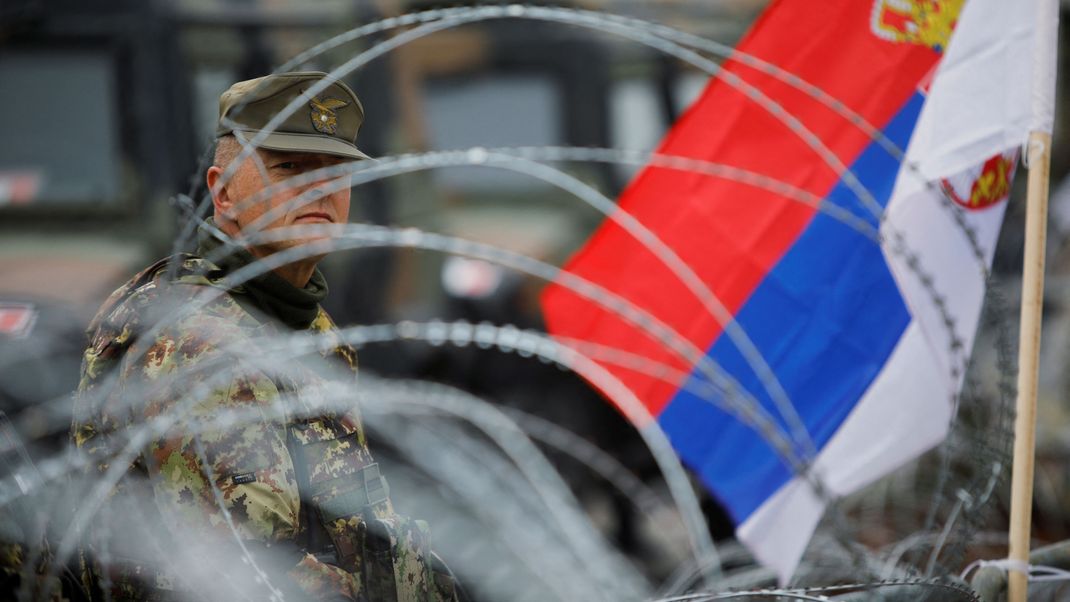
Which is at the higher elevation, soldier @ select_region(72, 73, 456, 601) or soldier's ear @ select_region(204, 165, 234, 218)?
soldier's ear @ select_region(204, 165, 234, 218)

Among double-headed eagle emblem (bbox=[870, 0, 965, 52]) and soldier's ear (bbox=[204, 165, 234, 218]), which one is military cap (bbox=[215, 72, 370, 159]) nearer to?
soldier's ear (bbox=[204, 165, 234, 218])

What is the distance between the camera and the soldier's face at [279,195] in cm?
177

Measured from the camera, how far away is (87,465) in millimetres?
1786

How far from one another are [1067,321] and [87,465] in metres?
5.42

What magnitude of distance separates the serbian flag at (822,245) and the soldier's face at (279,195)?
3.94 feet

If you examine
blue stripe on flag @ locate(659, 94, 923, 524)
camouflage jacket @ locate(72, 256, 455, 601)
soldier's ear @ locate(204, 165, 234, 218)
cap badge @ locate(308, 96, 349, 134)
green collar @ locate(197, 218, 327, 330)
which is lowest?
blue stripe on flag @ locate(659, 94, 923, 524)

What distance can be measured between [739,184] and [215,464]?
2109mm

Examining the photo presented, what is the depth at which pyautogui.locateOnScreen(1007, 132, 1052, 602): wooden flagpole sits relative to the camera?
225cm

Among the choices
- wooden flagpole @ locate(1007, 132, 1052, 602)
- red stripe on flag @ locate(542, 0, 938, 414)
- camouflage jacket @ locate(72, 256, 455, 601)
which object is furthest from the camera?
red stripe on flag @ locate(542, 0, 938, 414)

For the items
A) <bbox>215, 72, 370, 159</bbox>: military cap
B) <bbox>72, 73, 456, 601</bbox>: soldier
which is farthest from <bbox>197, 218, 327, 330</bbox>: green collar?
<bbox>215, 72, 370, 159</bbox>: military cap

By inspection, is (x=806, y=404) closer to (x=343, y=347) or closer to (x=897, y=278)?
(x=897, y=278)

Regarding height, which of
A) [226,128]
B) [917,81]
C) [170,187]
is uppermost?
[226,128]

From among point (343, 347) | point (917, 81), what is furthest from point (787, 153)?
point (343, 347)

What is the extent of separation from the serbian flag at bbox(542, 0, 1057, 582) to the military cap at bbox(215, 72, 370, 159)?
3.82ft
